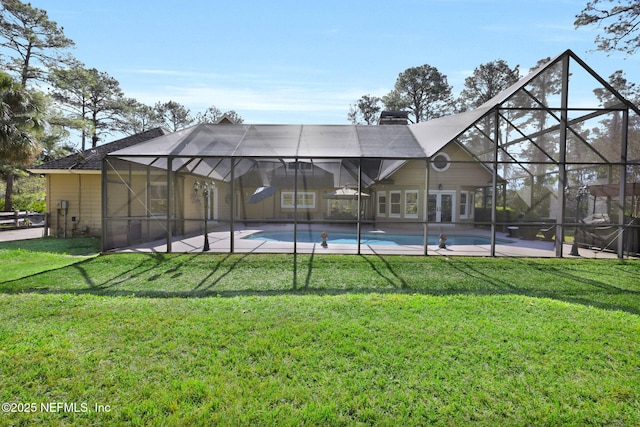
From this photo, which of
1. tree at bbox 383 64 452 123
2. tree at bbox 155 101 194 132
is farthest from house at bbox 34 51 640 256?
tree at bbox 155 101 194 132

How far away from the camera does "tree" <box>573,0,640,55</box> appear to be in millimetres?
10047

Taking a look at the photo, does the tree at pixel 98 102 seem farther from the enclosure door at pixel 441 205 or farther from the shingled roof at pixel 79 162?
the enclosure door at pixel 441 205

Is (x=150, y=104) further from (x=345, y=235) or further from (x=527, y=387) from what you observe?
(x=527, y=387)

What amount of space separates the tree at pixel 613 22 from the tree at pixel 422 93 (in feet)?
63.3

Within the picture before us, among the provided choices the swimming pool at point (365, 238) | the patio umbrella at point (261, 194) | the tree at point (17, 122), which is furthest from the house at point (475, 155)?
the patio umbrella at point (261, 194)

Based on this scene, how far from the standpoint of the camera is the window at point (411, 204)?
15781mm

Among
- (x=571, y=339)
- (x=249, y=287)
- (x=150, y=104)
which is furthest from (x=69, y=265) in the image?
(x=150, y=104)

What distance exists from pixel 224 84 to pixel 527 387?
59.6 feet

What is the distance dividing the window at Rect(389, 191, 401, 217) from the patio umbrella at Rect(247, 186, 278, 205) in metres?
5.81

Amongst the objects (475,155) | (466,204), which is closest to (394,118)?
(466,204)

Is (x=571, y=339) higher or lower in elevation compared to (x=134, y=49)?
lower

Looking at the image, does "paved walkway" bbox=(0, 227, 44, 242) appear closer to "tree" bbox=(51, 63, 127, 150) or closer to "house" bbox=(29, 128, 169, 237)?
"house" bbox=(29, 128, 169, 237)

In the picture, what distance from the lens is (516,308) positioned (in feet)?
15.4

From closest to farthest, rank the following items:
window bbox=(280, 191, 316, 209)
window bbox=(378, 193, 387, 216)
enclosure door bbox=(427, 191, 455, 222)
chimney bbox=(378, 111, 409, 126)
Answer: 1. enclosure door bbox=(427, 191, 455, 222)
2. window bbox=(378, 193, 387, 216)
3. window bbox=(280, 191, 316, 209)
4. chimney bbox=(378, 111, 409, 126)
